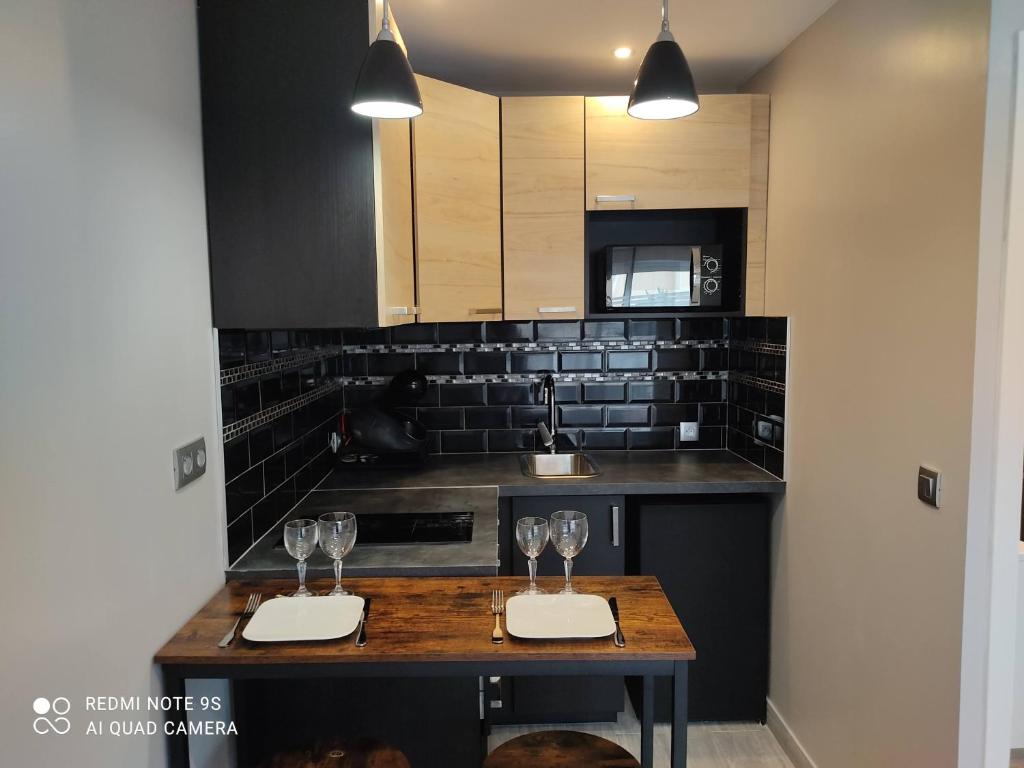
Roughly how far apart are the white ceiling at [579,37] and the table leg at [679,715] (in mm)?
1795

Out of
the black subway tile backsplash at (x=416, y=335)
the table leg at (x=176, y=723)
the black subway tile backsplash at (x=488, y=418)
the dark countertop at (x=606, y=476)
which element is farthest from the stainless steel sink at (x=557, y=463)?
the table leg at (x=176, y=723)

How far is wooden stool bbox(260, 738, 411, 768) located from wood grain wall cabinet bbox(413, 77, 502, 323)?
1.35 meters

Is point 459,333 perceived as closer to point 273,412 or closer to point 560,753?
point 273,412

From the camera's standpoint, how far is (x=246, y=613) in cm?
159

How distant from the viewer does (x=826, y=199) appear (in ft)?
6.99

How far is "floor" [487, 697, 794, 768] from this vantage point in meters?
2.42

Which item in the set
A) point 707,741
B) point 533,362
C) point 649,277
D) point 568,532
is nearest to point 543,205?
point 649,277

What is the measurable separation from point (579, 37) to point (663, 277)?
89cm

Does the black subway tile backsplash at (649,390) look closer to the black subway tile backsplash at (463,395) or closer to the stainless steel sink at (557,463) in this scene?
the stainless steel sink at (557,463)

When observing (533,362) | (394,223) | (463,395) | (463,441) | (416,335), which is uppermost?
(394,223)

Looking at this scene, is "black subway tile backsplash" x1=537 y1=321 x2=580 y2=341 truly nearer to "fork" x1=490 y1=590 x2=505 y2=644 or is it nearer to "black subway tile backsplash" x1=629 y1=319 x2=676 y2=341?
"black subway tile backsplash" x1=629 y1=319 x2=676 y2=341

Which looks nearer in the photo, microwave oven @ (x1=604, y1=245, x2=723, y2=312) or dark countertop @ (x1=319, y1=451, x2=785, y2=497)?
dark countertop @ (x1=319, y1=451, x2=785, y2=497)

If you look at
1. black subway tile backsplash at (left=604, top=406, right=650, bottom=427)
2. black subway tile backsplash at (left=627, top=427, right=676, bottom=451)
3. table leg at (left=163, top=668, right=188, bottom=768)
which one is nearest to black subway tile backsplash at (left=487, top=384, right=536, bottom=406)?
black subway tile backsplash at (left=604, top=406, right=650, bottom=427)

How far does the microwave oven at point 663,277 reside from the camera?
2656mm
